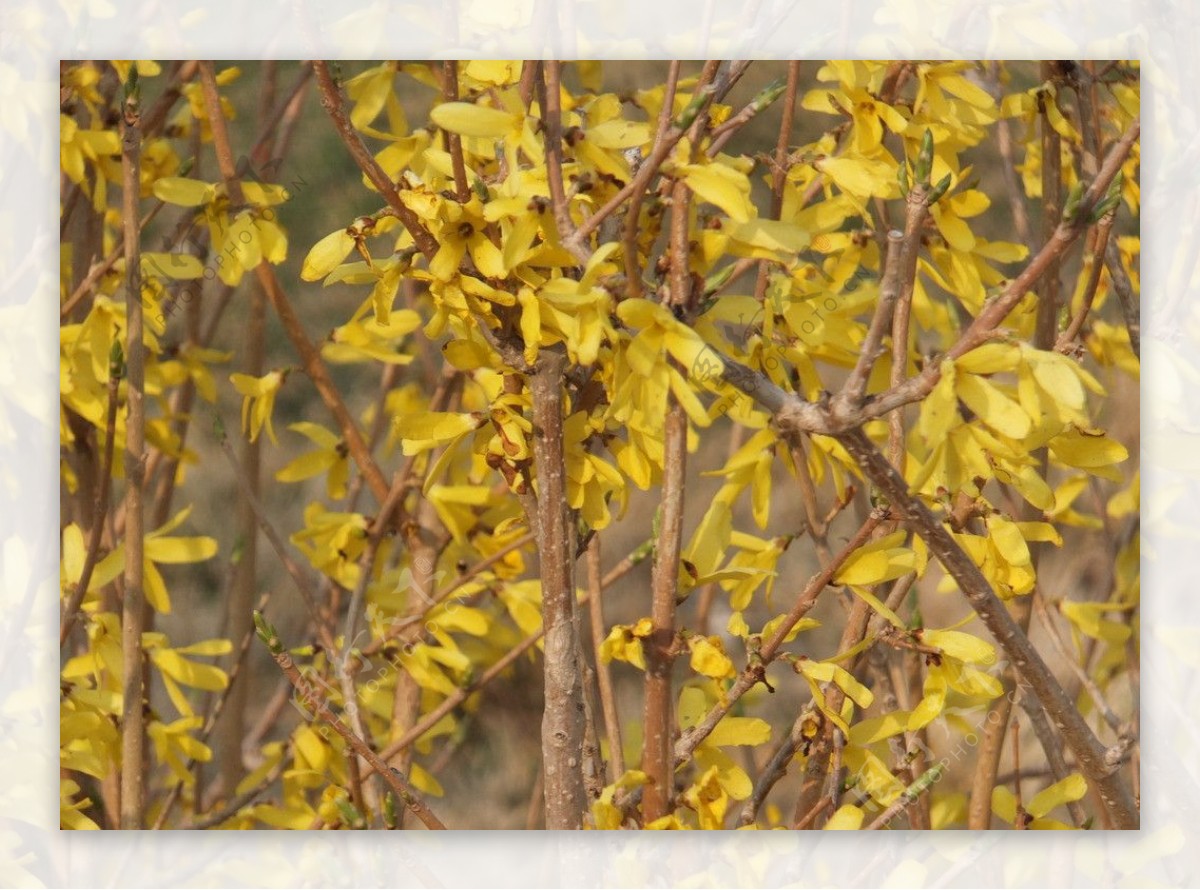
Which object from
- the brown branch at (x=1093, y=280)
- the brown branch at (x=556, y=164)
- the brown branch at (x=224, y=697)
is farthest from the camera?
the brown branch at (x=224, y=697)

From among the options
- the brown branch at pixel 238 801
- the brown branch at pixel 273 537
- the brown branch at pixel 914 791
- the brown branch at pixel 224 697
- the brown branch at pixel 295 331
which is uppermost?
the brown branch at pixel 295 331

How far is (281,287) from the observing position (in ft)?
4.33

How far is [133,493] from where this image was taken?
1.15m

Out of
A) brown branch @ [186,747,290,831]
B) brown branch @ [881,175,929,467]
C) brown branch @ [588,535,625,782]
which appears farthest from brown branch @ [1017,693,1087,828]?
brown branch @ [186,747,290,831]

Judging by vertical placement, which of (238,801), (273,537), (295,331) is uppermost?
(295,331)

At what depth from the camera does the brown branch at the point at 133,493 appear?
3.72ft

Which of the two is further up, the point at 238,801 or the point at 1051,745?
the point at 1051,745

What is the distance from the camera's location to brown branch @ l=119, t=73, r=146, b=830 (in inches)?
44.6

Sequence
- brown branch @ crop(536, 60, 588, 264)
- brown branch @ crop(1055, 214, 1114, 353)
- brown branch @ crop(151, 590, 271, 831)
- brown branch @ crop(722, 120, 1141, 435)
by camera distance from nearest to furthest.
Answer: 1. brown branch @ crop(722, 120, 1141, 435)
2. brown branch @ crop(536, 60, 588, 264)
3. brown branch @ crop(1055, 214, 1114, 353)
4. brown branch @ crop(151, 590, 271, 831)

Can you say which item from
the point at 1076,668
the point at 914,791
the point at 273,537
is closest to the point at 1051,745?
the point at 1076,668

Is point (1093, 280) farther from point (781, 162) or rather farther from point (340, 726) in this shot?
point (340, 726)

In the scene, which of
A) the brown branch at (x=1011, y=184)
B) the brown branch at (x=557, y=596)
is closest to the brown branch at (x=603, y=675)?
the brown branch at (x=557, y=596)

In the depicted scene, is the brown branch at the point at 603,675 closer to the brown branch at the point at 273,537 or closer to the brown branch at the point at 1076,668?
the brown branch at the point at 273,537

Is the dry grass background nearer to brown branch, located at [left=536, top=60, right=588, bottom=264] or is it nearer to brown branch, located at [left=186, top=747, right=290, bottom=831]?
brown branch, located at [left=186, top=747, right=290, bottom=831]
